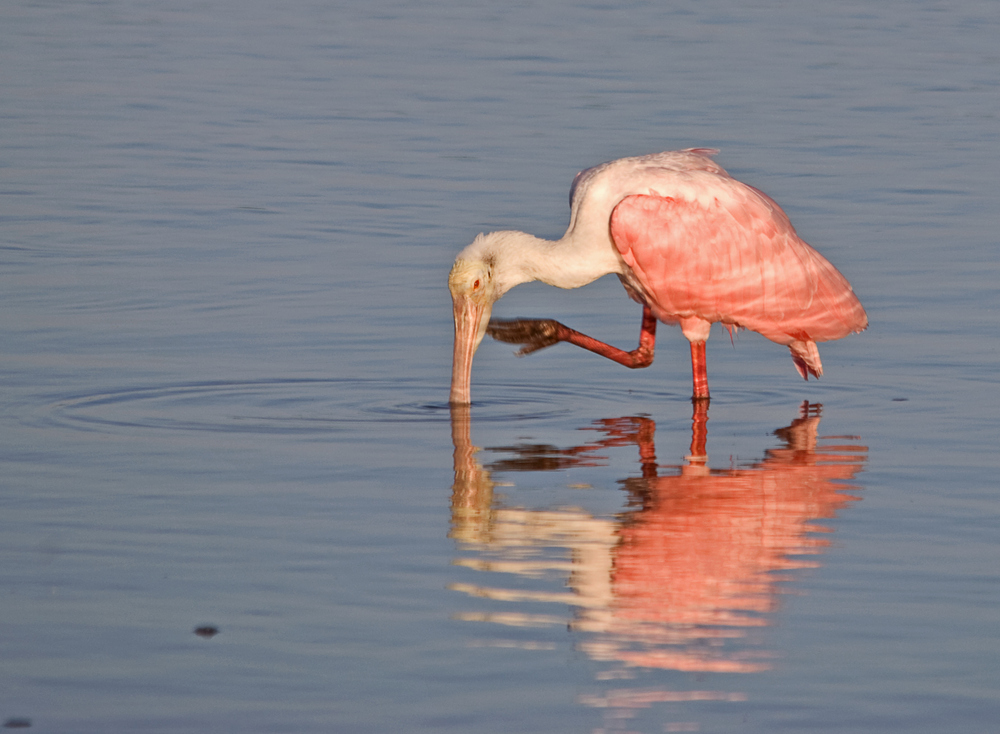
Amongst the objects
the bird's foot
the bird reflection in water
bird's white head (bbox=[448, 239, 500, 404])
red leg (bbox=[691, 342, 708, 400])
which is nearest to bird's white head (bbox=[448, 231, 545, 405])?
bird's white head (bbox=[448, 239, 500, 404])

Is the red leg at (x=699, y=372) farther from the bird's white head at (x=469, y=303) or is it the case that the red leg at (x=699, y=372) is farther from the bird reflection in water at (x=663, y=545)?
the bird's white head at (x=469, y=303)

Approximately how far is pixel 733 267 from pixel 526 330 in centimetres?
134

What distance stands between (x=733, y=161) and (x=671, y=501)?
10.4m

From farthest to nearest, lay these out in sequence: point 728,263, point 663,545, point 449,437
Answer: point 728,263 < point 449,437 < point 663,545

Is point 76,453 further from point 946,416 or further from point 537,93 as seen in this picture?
point 537,93

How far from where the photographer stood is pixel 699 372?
1177cm

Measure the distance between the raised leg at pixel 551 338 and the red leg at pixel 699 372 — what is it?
412mm

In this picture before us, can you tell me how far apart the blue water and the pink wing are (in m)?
0.44

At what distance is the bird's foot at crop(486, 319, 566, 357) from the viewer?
12211mm

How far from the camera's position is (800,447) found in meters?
10.5

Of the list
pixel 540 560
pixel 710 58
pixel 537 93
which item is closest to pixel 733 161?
pixel 537 93

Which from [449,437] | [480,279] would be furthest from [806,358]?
[449,437]

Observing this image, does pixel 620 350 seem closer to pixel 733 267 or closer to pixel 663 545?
pixel 733 267

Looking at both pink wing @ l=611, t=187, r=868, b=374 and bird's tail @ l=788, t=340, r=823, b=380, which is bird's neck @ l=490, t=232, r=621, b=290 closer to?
pink wing @ l=611, t=187, r=868, b=374
